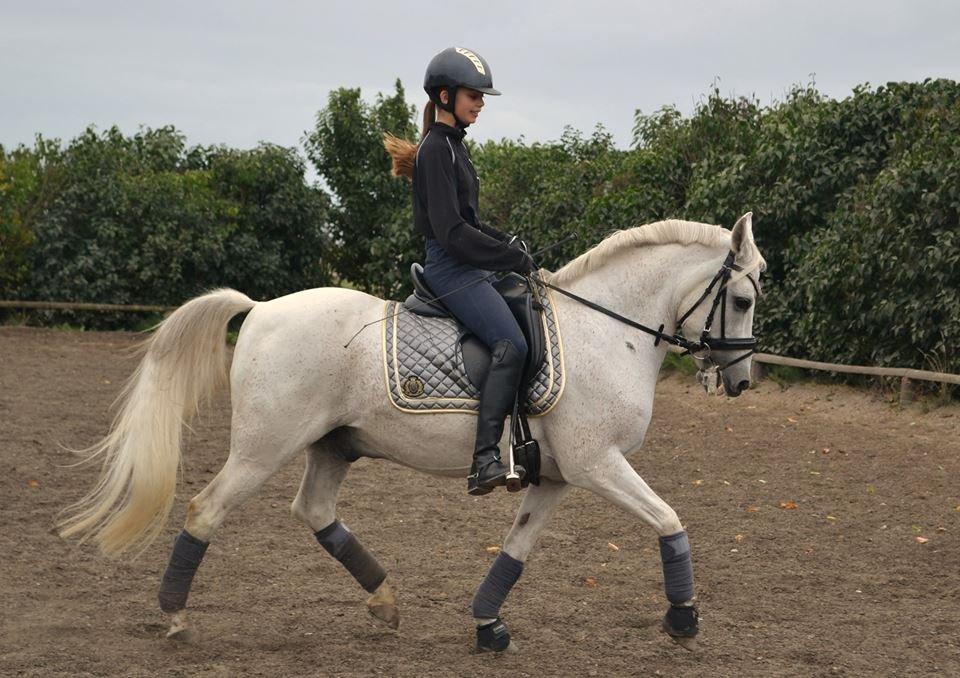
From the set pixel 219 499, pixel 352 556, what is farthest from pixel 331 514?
pixel 219 499

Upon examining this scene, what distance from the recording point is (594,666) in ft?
17.5

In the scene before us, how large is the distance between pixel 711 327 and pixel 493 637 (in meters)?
1.84

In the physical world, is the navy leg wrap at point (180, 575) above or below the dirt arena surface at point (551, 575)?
above

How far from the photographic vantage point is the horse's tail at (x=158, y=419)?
571 centimetres

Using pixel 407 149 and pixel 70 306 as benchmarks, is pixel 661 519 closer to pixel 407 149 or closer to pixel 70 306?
pixel 407 149

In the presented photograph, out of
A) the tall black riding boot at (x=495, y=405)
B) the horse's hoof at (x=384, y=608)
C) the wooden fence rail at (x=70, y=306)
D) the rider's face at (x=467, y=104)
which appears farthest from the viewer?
the wooden fence rail at (x=70, y=306)

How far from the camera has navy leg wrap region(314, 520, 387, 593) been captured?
5938 mm

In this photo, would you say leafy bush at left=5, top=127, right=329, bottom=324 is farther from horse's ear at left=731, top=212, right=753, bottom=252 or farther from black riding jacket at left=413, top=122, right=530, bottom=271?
horse's ear at left=731, top=212, right=753, bottom=252

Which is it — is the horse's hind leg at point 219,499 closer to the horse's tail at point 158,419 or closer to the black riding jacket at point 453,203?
the horse's tail at point 158,419

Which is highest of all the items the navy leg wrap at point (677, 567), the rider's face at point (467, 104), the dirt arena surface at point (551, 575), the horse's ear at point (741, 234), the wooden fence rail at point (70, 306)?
the rider's face at point (467, 104)

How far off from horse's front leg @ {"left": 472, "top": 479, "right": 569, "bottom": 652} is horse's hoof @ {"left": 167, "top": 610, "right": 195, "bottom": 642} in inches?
54.2

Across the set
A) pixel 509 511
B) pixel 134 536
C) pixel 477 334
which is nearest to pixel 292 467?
pixel 509 511

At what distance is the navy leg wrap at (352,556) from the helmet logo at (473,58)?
7.87ft

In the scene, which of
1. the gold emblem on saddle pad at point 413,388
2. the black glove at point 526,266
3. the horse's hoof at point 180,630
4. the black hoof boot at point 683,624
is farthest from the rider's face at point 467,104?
the horse's hoof at point 180,630
